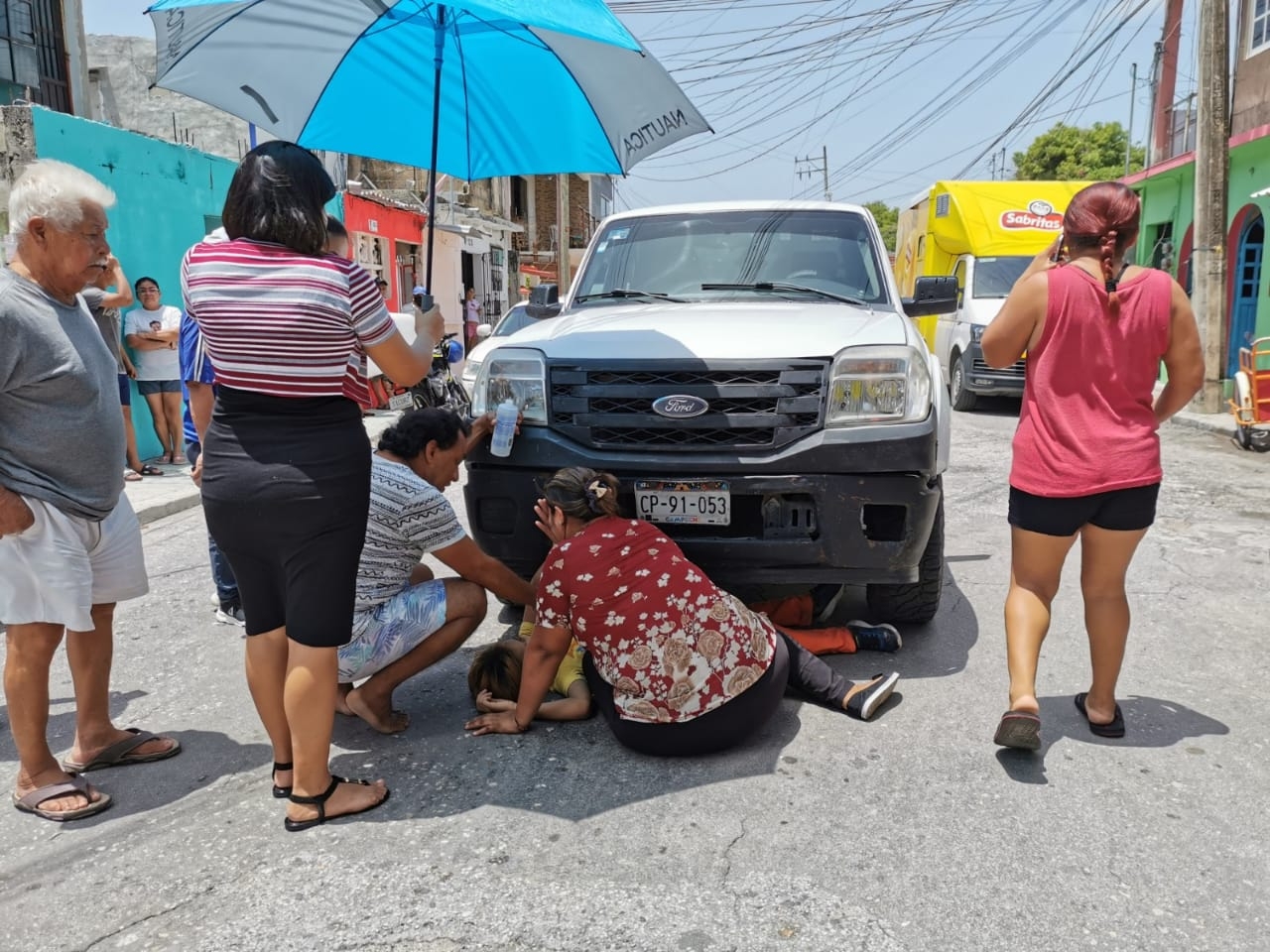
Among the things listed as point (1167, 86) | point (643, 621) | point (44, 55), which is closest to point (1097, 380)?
point (643, 621)

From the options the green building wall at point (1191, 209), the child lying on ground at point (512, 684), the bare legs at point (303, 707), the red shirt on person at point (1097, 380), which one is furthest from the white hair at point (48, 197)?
Result: the green building wall at point (1191, 209)

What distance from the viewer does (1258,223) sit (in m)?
15.3

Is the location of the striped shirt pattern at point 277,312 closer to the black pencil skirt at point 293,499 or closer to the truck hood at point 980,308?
the black pencil skirt at point 293,499

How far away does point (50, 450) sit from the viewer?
301 centimetres

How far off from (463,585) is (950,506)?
481cm

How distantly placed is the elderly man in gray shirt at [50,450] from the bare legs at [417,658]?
854 millimetres

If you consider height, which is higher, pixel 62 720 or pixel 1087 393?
pixel 1087 393

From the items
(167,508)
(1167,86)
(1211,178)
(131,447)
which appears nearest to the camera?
(167,508)

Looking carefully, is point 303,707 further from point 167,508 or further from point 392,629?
point 167,508

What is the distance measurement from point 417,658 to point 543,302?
7.88 ft

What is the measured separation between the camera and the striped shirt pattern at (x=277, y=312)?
2.67 m

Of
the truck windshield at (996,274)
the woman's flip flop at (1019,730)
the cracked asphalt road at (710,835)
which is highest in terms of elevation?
the truck windshield at (996,274)

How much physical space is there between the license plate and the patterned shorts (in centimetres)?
82

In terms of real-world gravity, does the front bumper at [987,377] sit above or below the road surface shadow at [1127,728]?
above
